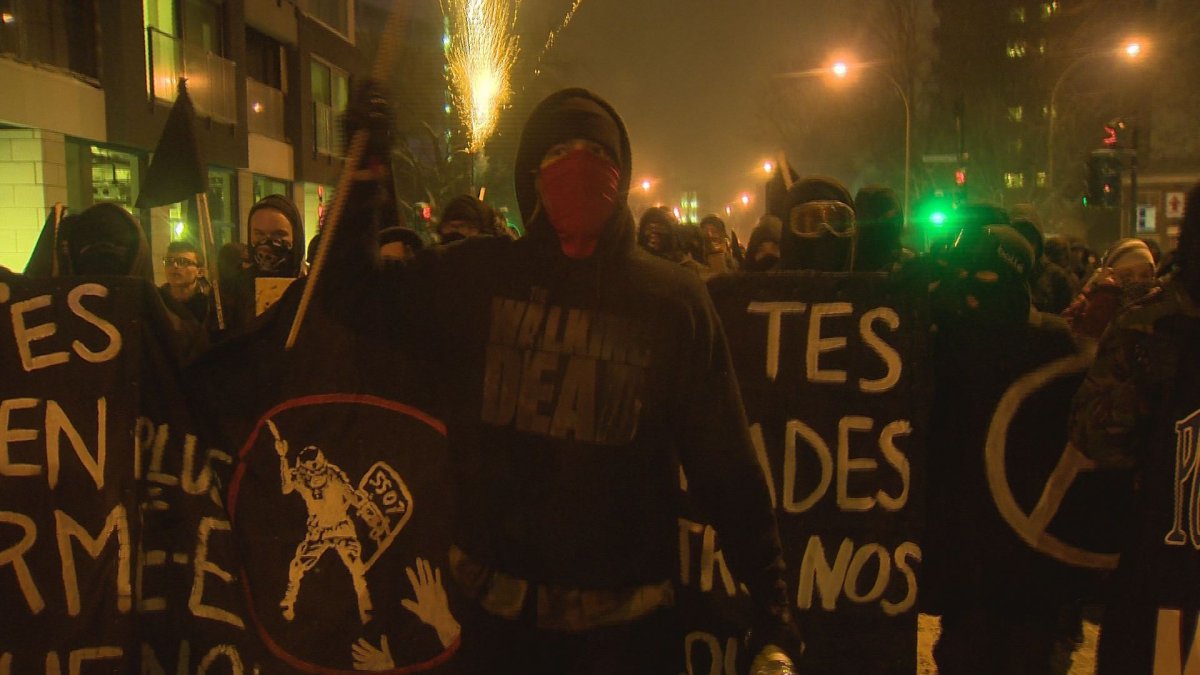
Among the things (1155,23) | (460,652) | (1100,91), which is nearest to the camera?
(460,652)

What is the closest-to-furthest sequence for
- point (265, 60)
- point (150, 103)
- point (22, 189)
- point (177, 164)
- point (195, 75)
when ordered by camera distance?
point (177, 164), point (22, 189), point (150, 103), point (195, 75), point (265, 60)

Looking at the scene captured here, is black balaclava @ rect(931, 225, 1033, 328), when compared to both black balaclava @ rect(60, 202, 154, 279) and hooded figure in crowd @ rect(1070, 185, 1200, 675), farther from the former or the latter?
black balaclava @ rect(60, 202, 154, 279)

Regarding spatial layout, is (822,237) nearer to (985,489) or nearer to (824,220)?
(824,220)

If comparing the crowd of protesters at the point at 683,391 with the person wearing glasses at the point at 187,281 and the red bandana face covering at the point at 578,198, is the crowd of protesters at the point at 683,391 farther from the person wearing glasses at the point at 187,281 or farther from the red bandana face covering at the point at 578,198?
the person wearing glasses at the point at 187,281

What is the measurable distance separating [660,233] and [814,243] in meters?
4.22

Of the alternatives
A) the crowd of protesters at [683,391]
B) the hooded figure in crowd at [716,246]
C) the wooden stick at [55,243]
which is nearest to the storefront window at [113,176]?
the hooded figure in crowd at [716,246]

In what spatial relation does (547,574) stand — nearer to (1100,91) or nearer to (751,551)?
(751,551)

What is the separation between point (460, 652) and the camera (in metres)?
2.54

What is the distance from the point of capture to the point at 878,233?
14.9 ft

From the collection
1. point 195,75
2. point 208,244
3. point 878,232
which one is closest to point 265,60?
point 195,75

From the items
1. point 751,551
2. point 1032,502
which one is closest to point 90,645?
point 751,551

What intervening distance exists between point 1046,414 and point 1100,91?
4133 cm

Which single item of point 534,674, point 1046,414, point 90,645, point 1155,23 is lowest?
point 90,645

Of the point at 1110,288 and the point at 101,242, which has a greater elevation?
the point at 101,242
